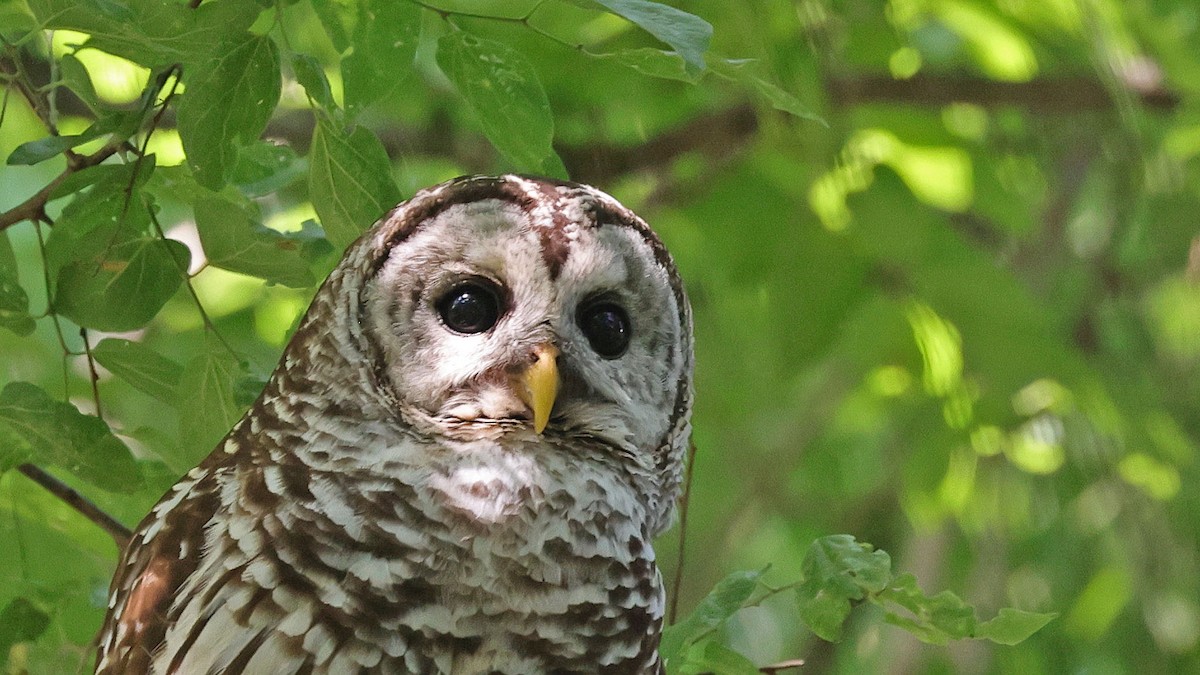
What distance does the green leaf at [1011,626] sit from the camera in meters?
1.54

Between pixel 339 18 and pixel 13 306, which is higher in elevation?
pixel 339 18

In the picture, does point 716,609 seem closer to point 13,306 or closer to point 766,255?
point 13,306

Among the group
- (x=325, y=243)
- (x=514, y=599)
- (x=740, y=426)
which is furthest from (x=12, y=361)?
(x=740, y=426)

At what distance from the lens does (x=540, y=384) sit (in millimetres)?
1632

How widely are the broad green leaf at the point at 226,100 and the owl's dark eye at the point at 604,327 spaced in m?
0.48

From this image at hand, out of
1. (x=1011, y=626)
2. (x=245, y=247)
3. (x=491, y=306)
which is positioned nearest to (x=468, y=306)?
(x=491, y=306)

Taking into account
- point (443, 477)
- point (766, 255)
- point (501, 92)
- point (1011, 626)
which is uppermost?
point (501, 92)

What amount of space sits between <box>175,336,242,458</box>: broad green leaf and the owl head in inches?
4.4

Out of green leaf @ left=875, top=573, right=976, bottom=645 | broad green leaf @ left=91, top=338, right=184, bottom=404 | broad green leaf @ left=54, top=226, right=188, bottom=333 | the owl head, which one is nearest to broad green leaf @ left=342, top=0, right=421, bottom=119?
the owl head

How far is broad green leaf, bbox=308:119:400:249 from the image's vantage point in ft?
5.25

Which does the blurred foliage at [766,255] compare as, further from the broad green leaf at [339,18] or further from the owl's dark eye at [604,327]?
the owl's dark eye at [604,327]

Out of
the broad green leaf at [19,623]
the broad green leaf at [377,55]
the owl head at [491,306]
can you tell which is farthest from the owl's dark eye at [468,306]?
the broad green leaf at [19,623]

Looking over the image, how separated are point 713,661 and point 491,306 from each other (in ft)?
1.61

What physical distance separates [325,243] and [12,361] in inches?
44.2
